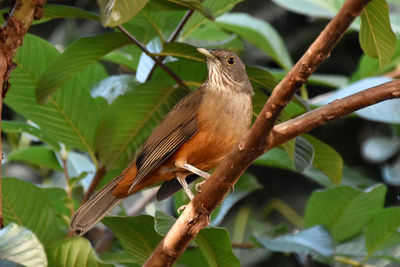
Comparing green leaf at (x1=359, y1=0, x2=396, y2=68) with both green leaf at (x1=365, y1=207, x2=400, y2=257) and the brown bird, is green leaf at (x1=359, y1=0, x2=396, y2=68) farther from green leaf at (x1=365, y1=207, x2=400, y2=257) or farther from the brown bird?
green leaf at (x1=365, y1=207, x2=400, y2=257)

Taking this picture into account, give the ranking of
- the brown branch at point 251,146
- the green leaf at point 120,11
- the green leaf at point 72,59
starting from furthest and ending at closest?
1. the green leaf at point 72,59
2. the green leaf at point 120,11
3. the brown branch at point 251,146

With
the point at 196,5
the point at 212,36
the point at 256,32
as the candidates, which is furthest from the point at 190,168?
the point at 212,36

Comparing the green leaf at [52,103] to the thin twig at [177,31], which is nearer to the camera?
the thin twig at [177,31]

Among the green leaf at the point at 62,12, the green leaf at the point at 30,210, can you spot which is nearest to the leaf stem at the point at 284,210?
the green leaf at the point at 30,210

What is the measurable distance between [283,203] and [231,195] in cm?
118

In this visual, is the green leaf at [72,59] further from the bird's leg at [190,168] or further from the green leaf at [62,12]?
the bird's leg at [190,168]

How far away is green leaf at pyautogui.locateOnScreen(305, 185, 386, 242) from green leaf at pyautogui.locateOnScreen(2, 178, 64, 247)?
4.76 feet

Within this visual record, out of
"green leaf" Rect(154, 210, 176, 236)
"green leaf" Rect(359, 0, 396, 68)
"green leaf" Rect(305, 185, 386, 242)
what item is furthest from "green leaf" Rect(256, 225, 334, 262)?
"green leaf" Rect(359, 0, 396, 68)

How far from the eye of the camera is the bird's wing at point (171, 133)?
318 cm

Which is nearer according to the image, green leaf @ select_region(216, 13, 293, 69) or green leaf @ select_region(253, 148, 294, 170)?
green leaf @ select_region(253, 148, 294, 170)

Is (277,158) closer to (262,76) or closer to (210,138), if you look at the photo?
(210,138)

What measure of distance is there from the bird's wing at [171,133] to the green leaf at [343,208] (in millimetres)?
859

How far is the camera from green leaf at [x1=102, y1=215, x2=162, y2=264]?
2.76 metres

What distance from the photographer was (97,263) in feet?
7.82
